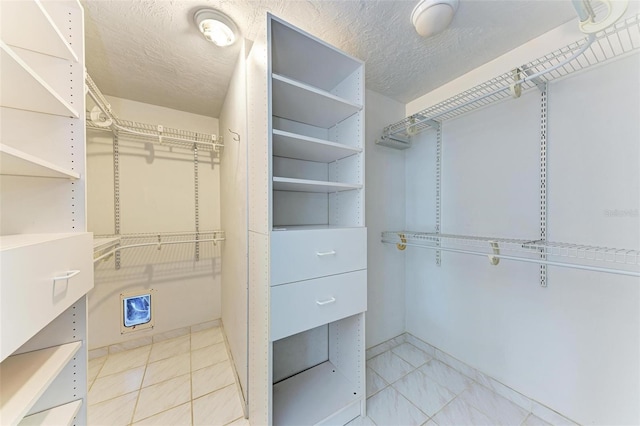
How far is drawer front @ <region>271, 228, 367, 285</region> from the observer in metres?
1.05

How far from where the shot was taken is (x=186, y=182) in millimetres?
2250

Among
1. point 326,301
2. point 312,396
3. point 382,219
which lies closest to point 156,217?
point 326,301

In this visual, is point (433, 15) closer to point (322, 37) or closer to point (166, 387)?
point (322, 37)

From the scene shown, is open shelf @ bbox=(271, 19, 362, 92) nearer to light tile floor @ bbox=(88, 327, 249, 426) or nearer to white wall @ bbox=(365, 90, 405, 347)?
white wall @ bbox=(365, 90, 405, 347)

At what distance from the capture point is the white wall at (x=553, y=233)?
105cm

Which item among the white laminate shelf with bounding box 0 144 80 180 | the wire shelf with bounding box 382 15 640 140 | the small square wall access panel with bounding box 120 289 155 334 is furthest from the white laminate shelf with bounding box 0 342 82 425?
the wire shelf with bounding box 382 15 640 140

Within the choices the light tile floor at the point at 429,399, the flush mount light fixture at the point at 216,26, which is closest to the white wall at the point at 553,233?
the light tile floor at the point at 429,399

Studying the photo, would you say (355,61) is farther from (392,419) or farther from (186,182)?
(392,419)

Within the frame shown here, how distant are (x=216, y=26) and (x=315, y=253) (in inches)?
51.4

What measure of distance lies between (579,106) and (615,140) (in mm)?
240

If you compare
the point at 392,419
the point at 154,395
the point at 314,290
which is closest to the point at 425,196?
the point at 314,290

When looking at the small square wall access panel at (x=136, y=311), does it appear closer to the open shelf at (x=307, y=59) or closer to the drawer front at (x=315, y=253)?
the drawer front at (x=315, y=253)

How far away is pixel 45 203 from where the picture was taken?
34.8 inches

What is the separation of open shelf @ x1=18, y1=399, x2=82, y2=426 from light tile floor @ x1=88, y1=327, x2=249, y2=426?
562mm
